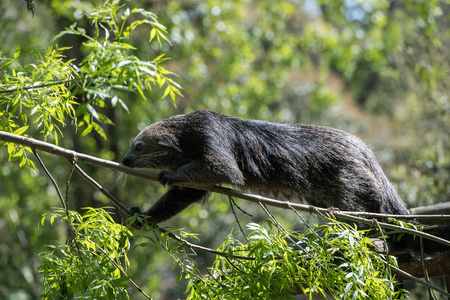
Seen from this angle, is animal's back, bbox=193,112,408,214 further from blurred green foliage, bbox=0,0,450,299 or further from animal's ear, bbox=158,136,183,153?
blurred green foliage, bbox=0,0,450,299

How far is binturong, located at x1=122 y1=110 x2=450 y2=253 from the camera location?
3.48m

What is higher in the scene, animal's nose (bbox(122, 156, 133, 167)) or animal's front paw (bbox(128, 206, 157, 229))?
animal's nose (bbox(122, 156, 133, 167))

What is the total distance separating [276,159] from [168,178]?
0.87 metres

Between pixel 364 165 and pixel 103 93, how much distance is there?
6.59ft

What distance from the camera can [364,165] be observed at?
362cm

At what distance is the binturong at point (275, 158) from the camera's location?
3.49 meters

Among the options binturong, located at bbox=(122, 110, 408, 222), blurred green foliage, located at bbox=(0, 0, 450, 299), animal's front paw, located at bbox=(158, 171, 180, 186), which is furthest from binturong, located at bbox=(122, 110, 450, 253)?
blurred green foliage, located at bbox=(0, 0, 450, 299)

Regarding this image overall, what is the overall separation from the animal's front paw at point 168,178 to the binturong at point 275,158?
1.05 ft

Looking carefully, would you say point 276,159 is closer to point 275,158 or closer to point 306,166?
point 275,158

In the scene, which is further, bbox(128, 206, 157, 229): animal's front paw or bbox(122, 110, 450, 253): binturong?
bbox(122, 110, 450, 253): binturong

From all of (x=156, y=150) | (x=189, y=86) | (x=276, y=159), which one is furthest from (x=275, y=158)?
(x=189, y=86)

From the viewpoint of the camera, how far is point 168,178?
3.09m

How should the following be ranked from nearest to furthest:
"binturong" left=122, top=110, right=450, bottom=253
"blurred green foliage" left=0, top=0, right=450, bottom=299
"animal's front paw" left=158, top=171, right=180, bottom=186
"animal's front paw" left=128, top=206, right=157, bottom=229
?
1. "animal's front paw" left=128, top=206, right=157, bottom=229
2. "animal's front paw" left=158, top=171, right=180, bottom=186
3. "binturong" left=122, top=110, right=450, bottom=253
4. "blurred green foliage" left=0, top=0, right=450, bottom=299

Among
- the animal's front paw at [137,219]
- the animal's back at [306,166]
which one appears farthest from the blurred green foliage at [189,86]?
the animal's back at [306,166]
